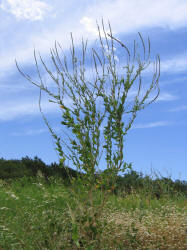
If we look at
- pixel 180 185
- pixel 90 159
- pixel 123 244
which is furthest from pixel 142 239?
pixel 180 185

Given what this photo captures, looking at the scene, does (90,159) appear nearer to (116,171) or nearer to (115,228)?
(116,171)

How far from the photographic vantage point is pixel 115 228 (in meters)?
6.27

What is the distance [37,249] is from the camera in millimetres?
5359

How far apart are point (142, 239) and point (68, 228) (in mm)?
1263

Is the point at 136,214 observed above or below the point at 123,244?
above

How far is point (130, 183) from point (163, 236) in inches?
323

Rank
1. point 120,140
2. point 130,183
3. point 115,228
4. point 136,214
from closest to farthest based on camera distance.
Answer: point 120,140 → point 115,228 → point 136,214 → point 130,183

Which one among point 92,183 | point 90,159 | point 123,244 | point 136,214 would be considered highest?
point 90,159

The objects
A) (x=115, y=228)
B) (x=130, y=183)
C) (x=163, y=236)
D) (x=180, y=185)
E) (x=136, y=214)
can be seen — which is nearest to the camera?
(x=163, y=236)

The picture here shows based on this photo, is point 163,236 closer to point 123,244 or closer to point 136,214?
point 123,244

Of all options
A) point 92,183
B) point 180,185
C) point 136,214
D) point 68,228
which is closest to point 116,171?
point 92,183

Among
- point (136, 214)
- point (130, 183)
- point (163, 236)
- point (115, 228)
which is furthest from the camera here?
point (130, 183)

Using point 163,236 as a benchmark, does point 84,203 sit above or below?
above

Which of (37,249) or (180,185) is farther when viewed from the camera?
(180,185)
